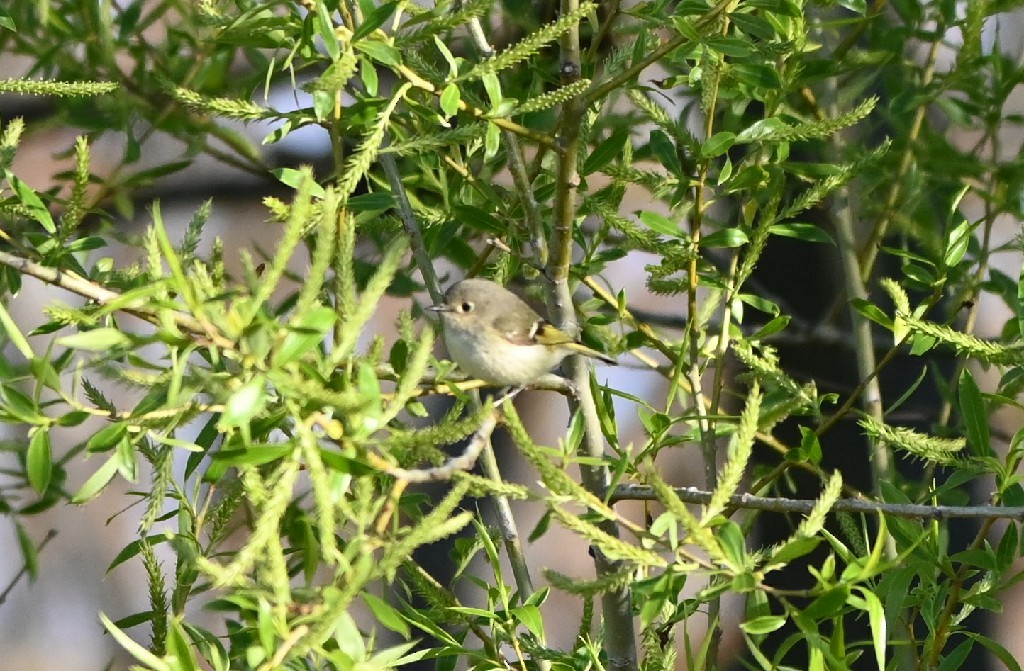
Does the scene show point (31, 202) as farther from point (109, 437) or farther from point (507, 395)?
point (507, 395)

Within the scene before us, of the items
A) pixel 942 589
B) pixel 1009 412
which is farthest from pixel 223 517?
pixel 1009 412

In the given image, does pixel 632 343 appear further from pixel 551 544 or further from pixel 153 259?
pixel 551 544

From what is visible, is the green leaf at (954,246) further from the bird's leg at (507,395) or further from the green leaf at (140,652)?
the green leaf at (140,652)

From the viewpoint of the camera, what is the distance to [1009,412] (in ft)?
10.0

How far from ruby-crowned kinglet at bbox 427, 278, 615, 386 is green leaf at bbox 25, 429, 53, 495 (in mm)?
977

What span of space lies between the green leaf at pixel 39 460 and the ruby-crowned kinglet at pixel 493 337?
3.20ft

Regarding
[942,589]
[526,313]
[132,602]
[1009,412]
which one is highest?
[942,589]

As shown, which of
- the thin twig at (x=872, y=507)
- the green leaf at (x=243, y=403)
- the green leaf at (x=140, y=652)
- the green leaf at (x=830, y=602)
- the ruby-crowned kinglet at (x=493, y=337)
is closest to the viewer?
the green leaf at (x=243, y=403)

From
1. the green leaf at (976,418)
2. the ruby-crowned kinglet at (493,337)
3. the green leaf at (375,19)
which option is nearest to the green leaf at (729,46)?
the green leaf at (375,19)

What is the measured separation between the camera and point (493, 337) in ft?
6.77

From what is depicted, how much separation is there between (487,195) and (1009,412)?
2.15 meters

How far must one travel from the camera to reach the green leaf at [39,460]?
35.8 inches

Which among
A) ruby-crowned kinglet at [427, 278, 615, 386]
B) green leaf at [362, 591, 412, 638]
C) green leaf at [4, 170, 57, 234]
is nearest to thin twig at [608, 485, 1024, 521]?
green leaf at [362, 591, 412, 638]

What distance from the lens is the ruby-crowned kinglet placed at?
1.98 metres
